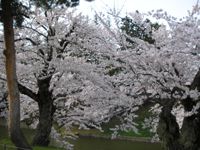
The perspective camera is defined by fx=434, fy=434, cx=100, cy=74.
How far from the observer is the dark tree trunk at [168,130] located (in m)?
11.1

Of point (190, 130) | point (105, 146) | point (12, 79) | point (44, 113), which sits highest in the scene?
point (12, 79)

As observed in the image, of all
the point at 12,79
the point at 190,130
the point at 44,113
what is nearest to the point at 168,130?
the point at 190,130

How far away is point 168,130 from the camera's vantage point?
439 inches

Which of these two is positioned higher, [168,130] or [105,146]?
[168,130]

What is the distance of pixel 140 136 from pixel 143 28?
29399 mm

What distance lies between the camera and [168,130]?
11.1 meters

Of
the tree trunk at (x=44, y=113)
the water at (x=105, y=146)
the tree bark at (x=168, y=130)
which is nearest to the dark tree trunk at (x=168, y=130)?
the tree bark at (x=168, y=130)

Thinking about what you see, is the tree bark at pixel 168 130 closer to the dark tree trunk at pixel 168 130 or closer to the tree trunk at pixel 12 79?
the dark tree trunk at pixel 168 130

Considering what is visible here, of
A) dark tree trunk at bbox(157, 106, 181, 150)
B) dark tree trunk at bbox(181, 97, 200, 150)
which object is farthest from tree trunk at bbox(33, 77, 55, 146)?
dark tree trunk at bbox(181, 97, 200, 150)

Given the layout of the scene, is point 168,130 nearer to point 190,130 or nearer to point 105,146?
point 190,130

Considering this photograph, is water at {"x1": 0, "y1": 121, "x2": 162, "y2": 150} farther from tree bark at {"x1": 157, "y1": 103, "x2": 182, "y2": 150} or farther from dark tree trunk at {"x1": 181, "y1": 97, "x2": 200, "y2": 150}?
dark tree trunk at {"x1": 181, "y1": 97, "x2": 200, "y2": 150}

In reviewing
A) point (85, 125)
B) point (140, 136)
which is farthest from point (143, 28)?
point (140, 136)

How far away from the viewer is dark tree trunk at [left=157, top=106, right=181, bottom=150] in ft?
36.3

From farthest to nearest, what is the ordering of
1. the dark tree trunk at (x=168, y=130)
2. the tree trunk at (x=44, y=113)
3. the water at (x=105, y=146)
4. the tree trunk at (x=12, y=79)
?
the water at (x=105, y=146) < the tree trunk at (x=44, y=113) < the tree trunk at (x=12, y=79) < the dark tree trunk at (x=168, y=130)
